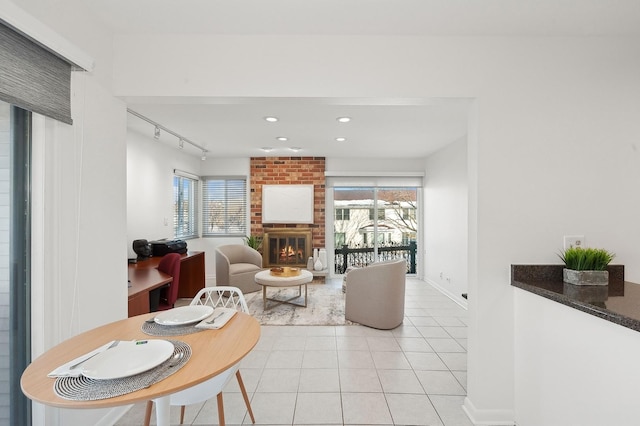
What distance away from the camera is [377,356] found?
272cm

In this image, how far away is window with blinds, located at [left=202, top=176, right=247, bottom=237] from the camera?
5.89 meters

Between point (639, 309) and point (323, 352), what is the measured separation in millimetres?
2223

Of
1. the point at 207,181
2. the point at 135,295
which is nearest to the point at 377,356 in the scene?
the point at 135,295

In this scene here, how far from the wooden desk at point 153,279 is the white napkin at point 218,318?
43.9 inches

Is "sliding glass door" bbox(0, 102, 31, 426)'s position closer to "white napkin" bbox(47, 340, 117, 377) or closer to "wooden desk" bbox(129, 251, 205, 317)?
"white napkin" bbox(47, 340, 117, 377)

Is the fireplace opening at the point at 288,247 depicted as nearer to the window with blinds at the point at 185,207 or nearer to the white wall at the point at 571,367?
the window with blinds at the point at 185,207

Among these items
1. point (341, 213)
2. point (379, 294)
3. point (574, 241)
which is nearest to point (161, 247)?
point (379, 294)

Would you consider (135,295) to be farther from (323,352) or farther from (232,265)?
(232,265)

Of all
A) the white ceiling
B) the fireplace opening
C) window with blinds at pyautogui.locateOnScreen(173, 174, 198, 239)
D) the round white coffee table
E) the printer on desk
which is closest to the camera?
the white ceiling

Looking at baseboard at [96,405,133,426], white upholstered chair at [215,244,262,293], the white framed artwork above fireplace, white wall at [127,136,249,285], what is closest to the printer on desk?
white wall at [127,136,249,285]

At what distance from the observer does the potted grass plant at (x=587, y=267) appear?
1.65 m

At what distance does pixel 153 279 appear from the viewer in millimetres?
2807

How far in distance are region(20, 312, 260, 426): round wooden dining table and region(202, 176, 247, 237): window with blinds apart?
4.41m

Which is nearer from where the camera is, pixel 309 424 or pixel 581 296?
pixel 581 296
